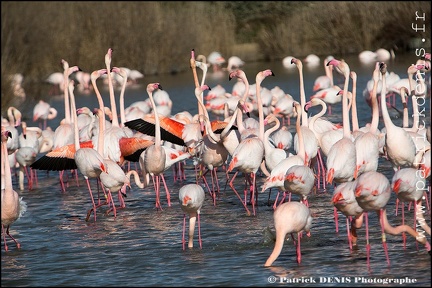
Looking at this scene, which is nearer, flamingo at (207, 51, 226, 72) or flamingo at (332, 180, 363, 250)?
flamingo at (332, 180, 363, 250)

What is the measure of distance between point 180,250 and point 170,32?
18.4m

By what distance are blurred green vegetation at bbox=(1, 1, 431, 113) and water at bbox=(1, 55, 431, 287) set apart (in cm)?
1276

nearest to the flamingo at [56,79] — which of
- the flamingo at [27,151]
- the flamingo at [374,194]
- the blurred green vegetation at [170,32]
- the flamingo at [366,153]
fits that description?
the blurred green vegetation at [170,32]

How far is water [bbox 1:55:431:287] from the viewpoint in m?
6.60

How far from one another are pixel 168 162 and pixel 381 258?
11.0 ft

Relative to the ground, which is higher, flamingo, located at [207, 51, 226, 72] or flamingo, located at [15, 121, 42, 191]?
flamingo, located at [207, 51, 226, 72]

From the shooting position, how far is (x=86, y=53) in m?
25.0

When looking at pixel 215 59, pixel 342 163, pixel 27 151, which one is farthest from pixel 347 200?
pixel 215 59

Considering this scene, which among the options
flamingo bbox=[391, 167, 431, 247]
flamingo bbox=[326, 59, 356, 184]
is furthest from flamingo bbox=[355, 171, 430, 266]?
flamingo bbox=[326, 59, 356, 184]

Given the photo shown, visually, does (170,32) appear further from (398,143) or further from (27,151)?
(398,143)

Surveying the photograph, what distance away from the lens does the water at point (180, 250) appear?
6.60m

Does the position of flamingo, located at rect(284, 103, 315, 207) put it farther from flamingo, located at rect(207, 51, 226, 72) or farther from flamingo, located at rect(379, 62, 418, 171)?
flamingo, located at rect(207, 51, 226, 72)

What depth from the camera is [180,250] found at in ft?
24.9

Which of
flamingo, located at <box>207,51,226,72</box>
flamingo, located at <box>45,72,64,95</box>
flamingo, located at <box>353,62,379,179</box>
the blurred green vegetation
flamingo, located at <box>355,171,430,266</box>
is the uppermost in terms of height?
the blurred green vegetation
